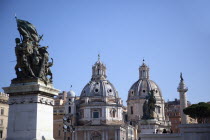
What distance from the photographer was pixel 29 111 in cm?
1141

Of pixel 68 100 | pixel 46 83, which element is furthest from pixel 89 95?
pixel 46 83

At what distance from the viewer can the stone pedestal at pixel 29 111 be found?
444 inches

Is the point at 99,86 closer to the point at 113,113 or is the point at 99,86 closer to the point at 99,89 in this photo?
the point at 99,89

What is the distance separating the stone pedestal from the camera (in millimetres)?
11266

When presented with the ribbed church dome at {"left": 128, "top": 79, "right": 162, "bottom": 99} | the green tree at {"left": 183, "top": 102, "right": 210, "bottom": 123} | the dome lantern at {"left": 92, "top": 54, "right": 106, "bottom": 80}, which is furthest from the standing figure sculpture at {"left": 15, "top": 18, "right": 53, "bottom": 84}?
the ribbed church dome at {"left": 128, "top": 79, "right": 162, "bottom": 99}

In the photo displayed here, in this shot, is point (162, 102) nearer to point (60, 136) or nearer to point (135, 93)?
point (135, 93)

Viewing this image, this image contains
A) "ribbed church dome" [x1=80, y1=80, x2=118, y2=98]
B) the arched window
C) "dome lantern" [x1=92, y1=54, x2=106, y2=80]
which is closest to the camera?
the arched window

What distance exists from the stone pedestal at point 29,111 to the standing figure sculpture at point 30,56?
413 millimetres

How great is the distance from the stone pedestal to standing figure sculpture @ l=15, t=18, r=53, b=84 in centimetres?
41

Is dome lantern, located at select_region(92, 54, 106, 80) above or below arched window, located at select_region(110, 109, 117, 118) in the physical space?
above

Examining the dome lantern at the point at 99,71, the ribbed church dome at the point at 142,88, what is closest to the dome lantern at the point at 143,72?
the ribbed church dome at the point at 142,88

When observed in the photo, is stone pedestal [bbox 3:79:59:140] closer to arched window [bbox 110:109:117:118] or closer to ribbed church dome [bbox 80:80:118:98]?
arched window [bbox 110:109:117:118]

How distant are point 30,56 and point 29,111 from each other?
228cm

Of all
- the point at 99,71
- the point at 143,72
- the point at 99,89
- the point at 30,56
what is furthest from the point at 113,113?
the point at 30,56
